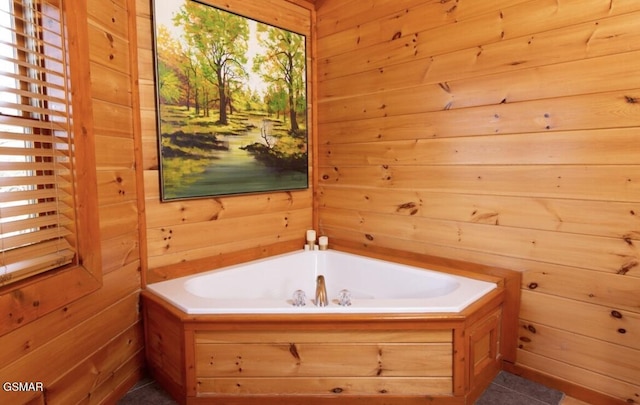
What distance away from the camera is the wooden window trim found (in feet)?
4.83

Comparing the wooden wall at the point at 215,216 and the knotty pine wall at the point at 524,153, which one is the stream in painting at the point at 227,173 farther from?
the knotty pine wall at the point at 524,153

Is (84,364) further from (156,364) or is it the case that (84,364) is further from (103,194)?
(103,194)

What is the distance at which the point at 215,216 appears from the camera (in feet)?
8.09

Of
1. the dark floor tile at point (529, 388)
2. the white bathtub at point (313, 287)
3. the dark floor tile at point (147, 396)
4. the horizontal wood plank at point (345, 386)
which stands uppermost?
the white bathtub at point (313, 287)

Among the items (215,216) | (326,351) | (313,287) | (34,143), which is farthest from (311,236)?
(34,143)

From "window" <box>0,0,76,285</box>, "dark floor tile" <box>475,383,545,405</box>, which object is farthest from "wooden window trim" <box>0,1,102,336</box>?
"dark floor tile" <box>475,383,545,405</box>

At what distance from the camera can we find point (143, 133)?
2105mm

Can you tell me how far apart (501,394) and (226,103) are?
2.18 meters

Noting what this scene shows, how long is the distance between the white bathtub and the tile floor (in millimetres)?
475

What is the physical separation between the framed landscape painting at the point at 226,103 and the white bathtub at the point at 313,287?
50 centimetres

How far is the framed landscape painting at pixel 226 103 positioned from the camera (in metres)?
2.20

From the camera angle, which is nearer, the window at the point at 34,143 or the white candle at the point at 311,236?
the window at the point at 34,143

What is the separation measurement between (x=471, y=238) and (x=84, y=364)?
6.58 feet

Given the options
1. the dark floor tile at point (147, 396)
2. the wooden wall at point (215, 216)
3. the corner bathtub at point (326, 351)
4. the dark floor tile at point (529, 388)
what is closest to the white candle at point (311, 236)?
the wooden wall at point (215, 216)
